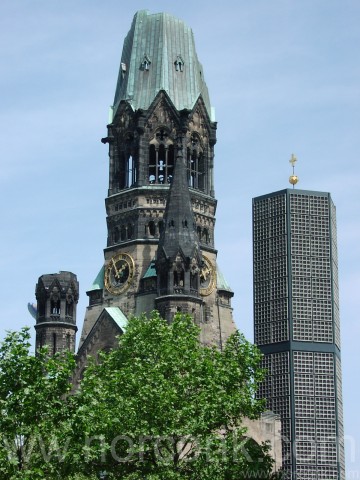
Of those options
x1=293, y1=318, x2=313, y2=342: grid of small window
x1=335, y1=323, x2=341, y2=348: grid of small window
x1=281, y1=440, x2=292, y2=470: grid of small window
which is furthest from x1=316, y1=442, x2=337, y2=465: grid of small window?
x1=293, y1=318, x2=313, y2=342: grid of small window

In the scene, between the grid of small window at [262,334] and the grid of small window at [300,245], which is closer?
the grid of small window at [262,334]

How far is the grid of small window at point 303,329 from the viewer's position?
166375 mm

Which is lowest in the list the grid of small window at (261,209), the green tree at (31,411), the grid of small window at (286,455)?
the green tree at (31,411)

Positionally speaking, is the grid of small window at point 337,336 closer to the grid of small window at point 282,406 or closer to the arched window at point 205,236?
the grid of small window at point 282,406

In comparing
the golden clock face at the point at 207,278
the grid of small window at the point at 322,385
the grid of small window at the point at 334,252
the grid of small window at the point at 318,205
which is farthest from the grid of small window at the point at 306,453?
the golden clock face at the point at 207,278

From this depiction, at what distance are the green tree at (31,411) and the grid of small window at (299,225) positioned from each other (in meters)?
99.3

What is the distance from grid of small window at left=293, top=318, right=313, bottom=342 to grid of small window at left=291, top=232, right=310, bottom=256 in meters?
8.49

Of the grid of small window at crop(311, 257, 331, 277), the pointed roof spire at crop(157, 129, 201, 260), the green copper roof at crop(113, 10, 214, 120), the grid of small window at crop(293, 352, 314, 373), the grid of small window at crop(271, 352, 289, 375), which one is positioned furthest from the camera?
the grid of small window at crop(311, 257, 331, 277)

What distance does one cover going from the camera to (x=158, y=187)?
13462 cm

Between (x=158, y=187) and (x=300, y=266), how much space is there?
39686 millimetres

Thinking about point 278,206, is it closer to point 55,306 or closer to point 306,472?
point 306,472

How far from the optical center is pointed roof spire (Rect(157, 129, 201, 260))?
4929 inches

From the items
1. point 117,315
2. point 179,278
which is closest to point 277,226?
point 117,315

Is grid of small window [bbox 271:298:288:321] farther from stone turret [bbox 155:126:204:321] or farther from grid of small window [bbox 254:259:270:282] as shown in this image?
stone turret [bbox 155:126:204:321]
